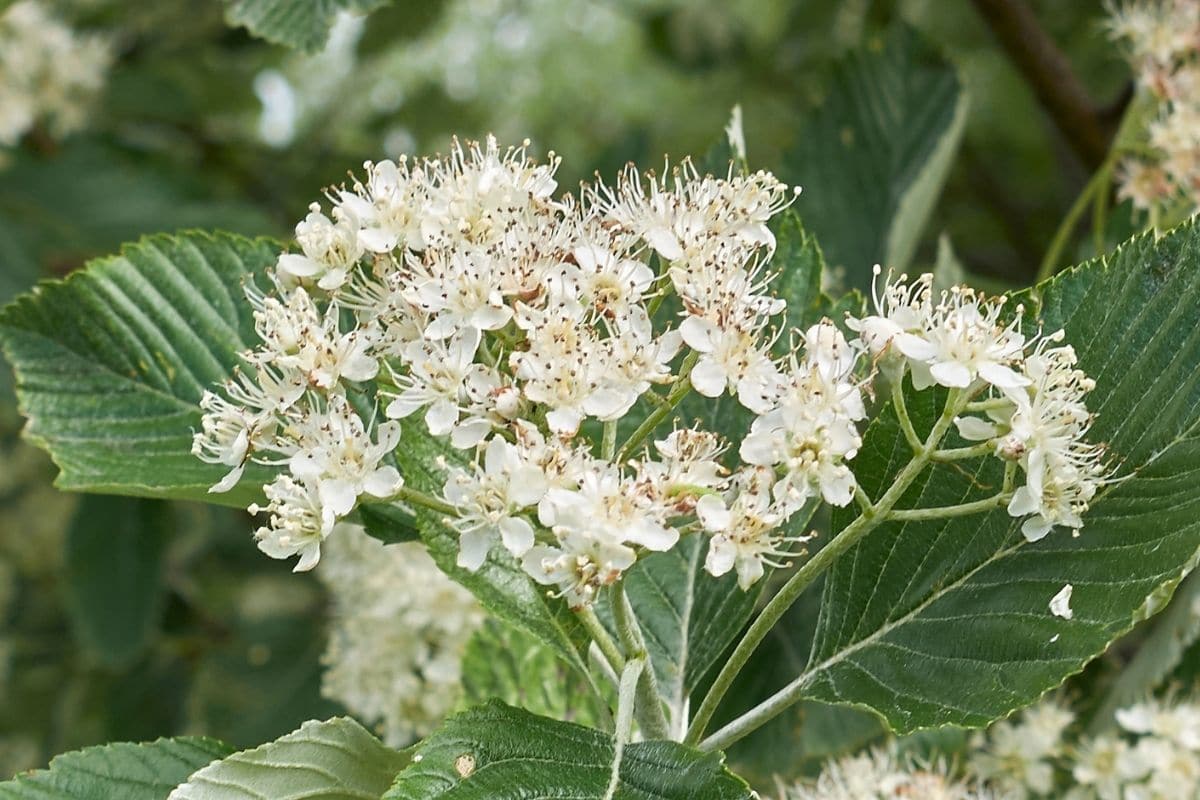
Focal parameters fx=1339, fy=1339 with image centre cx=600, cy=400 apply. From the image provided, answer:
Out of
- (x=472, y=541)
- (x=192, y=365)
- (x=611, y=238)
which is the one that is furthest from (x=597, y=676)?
(x=192, y=365)

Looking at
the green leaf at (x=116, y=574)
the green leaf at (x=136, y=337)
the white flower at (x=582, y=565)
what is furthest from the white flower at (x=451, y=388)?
the green leaf at (x=116, y=574)

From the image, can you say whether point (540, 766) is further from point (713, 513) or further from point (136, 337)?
point (136, 337)

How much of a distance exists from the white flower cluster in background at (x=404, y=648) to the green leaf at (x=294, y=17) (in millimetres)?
602

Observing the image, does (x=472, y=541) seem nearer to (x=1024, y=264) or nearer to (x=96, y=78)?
(x=1024, y=264)

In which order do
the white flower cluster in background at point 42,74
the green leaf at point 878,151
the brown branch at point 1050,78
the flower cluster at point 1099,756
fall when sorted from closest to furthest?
the flower cluster at point 1099,756 → the green leaf at point 878,151 → the brown branch at point 1050,78 → the white flower cluster in background at point 42,74

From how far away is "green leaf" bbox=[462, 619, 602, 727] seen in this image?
1403 millimetres

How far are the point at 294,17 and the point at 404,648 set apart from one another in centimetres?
78

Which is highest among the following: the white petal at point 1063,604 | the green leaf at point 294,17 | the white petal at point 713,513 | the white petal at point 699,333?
the green leaf at point 294,17

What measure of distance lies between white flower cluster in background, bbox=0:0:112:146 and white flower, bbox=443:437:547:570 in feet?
7.24

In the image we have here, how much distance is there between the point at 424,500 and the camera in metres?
1.02

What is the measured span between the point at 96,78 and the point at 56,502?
1.09 meters

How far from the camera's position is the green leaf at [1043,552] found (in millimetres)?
983

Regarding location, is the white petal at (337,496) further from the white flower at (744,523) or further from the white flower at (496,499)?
the white flower at (744,523)

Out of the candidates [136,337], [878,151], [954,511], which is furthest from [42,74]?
[954,511]
